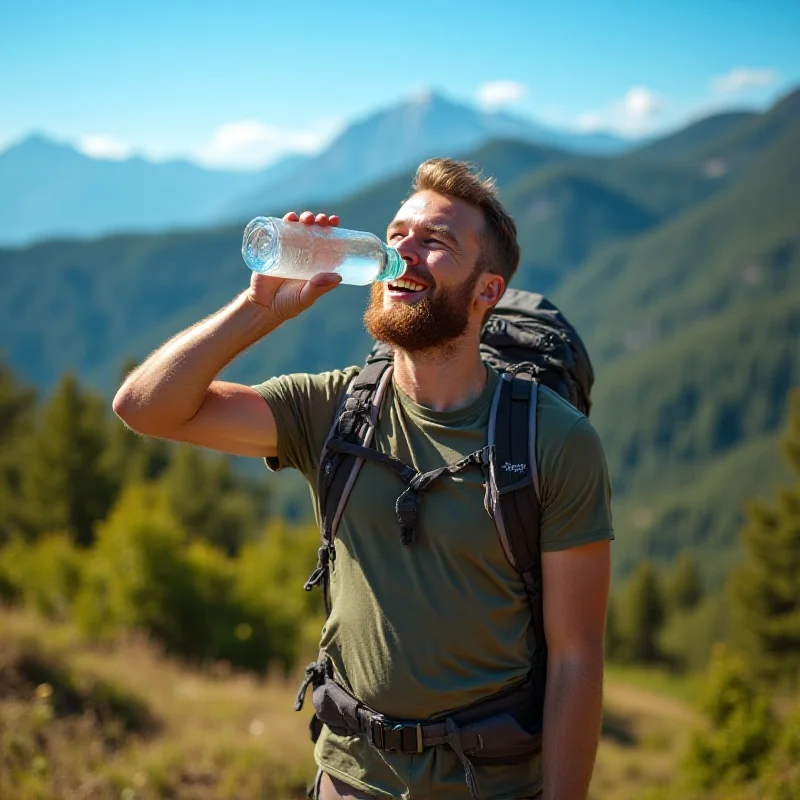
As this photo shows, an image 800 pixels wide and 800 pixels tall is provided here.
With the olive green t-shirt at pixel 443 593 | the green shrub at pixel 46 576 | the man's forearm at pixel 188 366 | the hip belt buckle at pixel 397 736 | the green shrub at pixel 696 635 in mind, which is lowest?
the green shrub at pixel 696 635

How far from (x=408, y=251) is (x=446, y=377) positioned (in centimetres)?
50

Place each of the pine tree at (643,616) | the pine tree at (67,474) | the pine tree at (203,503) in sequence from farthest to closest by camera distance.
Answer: the pine tree at (643,616) → the pine tree at (203,503) → the pine tree at (67,474)

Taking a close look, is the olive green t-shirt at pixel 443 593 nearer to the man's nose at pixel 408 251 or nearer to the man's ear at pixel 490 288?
the man's ear at pixel 490 288

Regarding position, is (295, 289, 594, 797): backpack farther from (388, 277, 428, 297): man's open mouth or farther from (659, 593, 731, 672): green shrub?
(659, 593, 731, 672): green shrub

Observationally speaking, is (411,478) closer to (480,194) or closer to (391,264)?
(391,264)

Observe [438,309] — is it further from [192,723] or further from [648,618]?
[648,618]

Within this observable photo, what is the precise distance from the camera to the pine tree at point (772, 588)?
37.4 m

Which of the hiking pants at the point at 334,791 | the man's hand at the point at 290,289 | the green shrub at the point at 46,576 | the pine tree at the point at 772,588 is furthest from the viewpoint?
the pine tree at the point at 772,588

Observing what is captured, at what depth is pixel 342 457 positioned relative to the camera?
3297 mm

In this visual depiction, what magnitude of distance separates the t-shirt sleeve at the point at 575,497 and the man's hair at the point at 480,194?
872 millimetres

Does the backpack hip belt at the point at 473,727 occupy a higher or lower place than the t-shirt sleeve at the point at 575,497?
lower

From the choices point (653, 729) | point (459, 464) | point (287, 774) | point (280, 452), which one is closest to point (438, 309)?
point (459, 464)

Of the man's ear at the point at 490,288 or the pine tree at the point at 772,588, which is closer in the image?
the man's ear at the point at 490,288

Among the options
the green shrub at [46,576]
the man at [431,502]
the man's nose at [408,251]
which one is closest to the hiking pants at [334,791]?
the man at [431,502]
